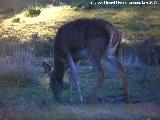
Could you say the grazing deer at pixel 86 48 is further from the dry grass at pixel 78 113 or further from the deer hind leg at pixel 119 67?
the dry grass at pixel 78 113

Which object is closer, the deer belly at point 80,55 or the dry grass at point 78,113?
the dry grass at point 78,113

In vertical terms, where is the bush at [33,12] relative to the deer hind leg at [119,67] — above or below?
below

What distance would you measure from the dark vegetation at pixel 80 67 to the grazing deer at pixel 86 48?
0.52 m

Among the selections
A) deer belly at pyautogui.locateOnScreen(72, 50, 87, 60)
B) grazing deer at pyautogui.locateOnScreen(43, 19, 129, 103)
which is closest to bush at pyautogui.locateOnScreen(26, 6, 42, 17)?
grazing deer at pyautogui.locateOnScreen(43, 19, 129, 103)

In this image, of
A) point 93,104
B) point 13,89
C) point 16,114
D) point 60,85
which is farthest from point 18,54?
point 16,114

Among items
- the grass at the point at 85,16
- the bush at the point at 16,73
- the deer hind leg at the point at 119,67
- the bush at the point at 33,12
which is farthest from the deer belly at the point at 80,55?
the bush at the point at 33,12

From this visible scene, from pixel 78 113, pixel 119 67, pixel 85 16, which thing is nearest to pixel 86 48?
pixel 119 67

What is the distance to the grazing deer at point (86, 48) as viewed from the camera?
13.7 metres

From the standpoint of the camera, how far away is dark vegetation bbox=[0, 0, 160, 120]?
37.4 ft

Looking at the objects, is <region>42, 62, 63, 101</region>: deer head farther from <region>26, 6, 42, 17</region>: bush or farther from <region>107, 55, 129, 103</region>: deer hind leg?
<region>26, 6, 42, 17</region>: bush

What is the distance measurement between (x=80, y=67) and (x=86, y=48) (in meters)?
5.79

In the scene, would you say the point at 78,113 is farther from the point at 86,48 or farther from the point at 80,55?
the point at 80,55

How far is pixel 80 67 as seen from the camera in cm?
1961

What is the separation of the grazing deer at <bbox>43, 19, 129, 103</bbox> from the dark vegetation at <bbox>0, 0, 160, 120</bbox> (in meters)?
0.52
